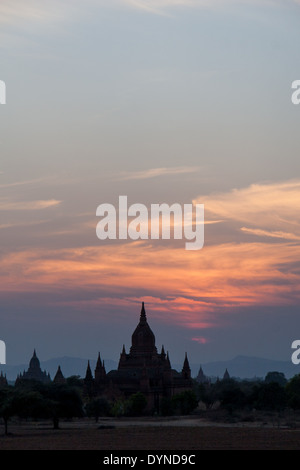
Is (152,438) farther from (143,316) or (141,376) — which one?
(143,316)

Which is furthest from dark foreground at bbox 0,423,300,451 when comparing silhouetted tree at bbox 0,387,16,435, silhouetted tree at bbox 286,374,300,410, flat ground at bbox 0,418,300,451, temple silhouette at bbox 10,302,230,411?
temple silhouette at bbox 10,302,230,411

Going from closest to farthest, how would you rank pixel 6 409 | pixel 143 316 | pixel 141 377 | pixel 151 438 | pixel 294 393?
pixel 151 438, pixel 6 409, pixel 294 393, pixel 141 377, pixel 143 316

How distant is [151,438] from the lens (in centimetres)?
8756

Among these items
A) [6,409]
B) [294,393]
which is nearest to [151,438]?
[6,409]

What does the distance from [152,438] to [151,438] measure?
11 cm

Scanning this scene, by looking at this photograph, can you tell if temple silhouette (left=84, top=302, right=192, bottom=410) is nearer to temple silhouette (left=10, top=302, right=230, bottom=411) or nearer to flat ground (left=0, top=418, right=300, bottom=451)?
temple silhouette (left=10, top=302, right=230, bottom=411)

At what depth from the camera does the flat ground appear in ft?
255

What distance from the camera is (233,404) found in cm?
14775

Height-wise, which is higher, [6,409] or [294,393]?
[294,393]

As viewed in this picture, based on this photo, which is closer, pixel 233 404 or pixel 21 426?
pixel 21 426
